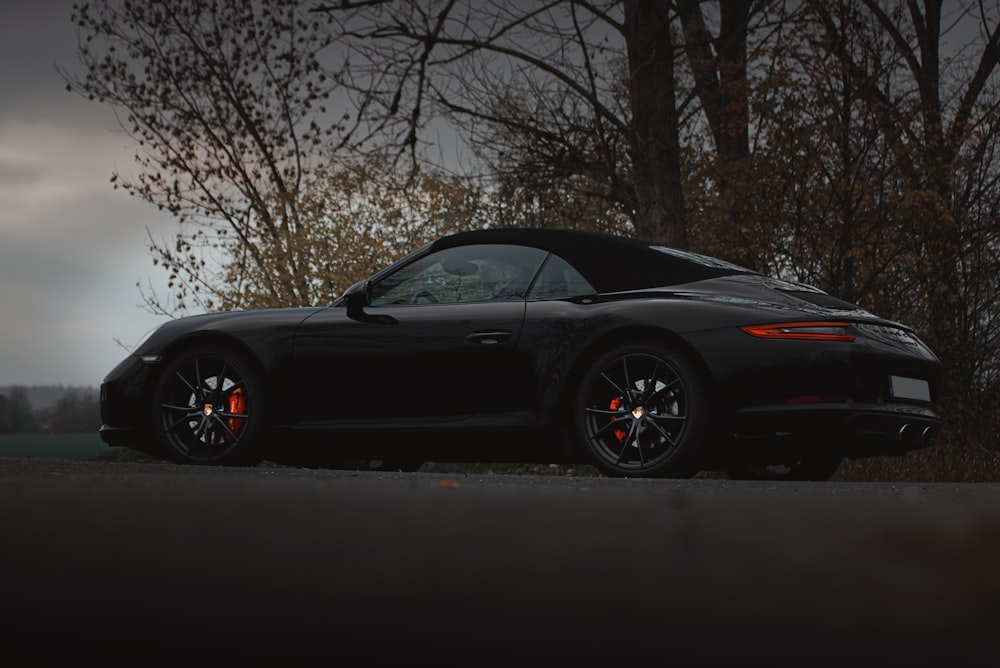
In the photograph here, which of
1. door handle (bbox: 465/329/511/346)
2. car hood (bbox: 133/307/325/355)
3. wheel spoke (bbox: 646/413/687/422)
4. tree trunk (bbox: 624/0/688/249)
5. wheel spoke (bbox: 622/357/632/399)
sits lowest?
wheel spoke (bbox: 646/413/687/422)

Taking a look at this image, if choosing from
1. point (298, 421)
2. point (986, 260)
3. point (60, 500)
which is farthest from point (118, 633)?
point (986, 260)

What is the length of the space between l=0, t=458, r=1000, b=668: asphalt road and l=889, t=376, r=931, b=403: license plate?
470 centimetres

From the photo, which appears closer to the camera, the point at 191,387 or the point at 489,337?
the point at 489,337

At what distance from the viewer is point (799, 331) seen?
5.39 metres

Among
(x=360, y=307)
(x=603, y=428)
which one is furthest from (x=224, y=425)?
(x=603, y=428)

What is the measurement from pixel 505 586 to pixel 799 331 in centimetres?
A: 475

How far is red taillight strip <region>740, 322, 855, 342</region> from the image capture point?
5.38 meters

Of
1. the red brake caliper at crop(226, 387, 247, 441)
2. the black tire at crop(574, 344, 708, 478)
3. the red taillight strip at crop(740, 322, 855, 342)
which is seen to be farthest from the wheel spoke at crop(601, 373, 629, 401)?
the red brake caliper at crop(226, 387, 247, 441)

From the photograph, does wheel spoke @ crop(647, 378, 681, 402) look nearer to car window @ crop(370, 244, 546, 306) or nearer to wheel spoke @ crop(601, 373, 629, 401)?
wheel spoke @ crop(601, 373, 629, 401)

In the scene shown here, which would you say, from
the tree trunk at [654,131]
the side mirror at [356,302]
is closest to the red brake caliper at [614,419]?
the side mirror at [356,302]

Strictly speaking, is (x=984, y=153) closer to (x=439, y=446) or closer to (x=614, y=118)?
(x=614, y=118)

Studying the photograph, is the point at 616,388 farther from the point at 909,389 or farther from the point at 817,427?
the point at 909,389

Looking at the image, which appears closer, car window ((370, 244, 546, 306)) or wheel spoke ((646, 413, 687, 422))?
wheel spoke ((646, 413, 687, 422))

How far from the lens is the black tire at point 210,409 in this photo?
21.8 ft
